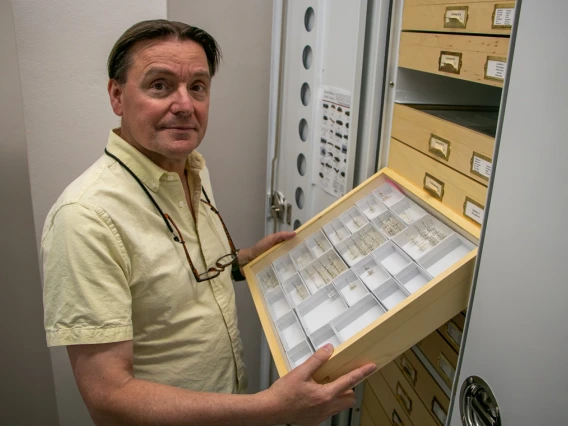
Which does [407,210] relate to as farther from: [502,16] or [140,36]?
[140,36]

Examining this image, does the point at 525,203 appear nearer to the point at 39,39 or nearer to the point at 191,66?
the point at 191,66

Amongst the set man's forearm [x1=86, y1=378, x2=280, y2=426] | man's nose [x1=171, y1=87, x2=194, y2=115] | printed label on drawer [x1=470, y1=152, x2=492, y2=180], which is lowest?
man's forearm [x1=86, y1=378, x2=280, y2=426]

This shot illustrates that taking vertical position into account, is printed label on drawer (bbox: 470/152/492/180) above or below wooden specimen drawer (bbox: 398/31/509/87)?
below

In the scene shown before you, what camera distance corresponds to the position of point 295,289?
1230 millimetres

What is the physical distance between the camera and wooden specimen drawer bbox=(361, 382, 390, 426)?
1460 mm

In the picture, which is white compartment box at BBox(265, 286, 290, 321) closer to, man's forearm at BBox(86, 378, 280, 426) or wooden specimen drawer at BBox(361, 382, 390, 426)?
man's forearm at BBox(86, 378, 280, 426)

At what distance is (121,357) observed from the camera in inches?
39.0

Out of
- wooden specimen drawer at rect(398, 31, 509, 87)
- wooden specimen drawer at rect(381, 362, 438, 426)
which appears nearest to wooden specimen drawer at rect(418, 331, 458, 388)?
wooden specimen drawer at rect(381, 362, 438, 426)

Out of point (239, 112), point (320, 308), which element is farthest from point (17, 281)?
point (320, 308)

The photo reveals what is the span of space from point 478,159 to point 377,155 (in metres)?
0.50

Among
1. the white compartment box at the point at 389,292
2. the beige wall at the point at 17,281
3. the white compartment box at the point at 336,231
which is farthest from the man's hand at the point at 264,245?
the beige wall at the point at 17,281

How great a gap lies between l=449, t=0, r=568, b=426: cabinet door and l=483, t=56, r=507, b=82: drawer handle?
0.15m

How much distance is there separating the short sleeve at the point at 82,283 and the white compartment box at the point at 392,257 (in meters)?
0.56

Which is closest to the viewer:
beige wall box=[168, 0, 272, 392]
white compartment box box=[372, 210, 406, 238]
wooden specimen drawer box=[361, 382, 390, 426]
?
white compartment box box=[372, 210, 406, 238]
